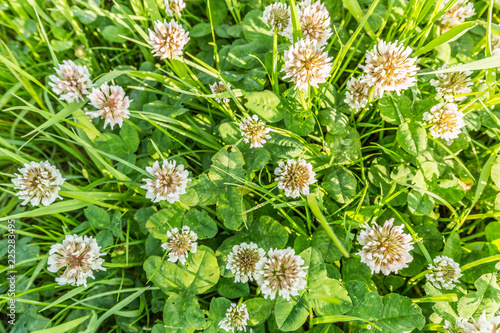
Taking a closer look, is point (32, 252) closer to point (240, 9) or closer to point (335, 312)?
point (335, 312)

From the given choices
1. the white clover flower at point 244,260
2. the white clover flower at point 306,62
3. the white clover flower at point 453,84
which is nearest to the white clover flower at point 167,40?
the white clover flower at point 306,62

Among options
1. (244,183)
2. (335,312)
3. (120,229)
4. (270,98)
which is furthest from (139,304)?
(270,98)

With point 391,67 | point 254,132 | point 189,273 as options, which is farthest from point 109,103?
point 391,67

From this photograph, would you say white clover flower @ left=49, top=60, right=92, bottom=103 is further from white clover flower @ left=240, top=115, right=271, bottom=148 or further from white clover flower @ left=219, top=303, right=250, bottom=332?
white clover flower @ left=219, top=303, right=250, bottom=332

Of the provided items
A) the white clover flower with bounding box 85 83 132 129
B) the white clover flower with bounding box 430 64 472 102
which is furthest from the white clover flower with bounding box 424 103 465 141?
the white clover flower with bounding box 85 83 132 129

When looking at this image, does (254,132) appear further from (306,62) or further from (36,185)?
(36,185)

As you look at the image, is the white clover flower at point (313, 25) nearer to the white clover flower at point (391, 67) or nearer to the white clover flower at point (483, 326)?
the white clover flower at point (391, 67)
